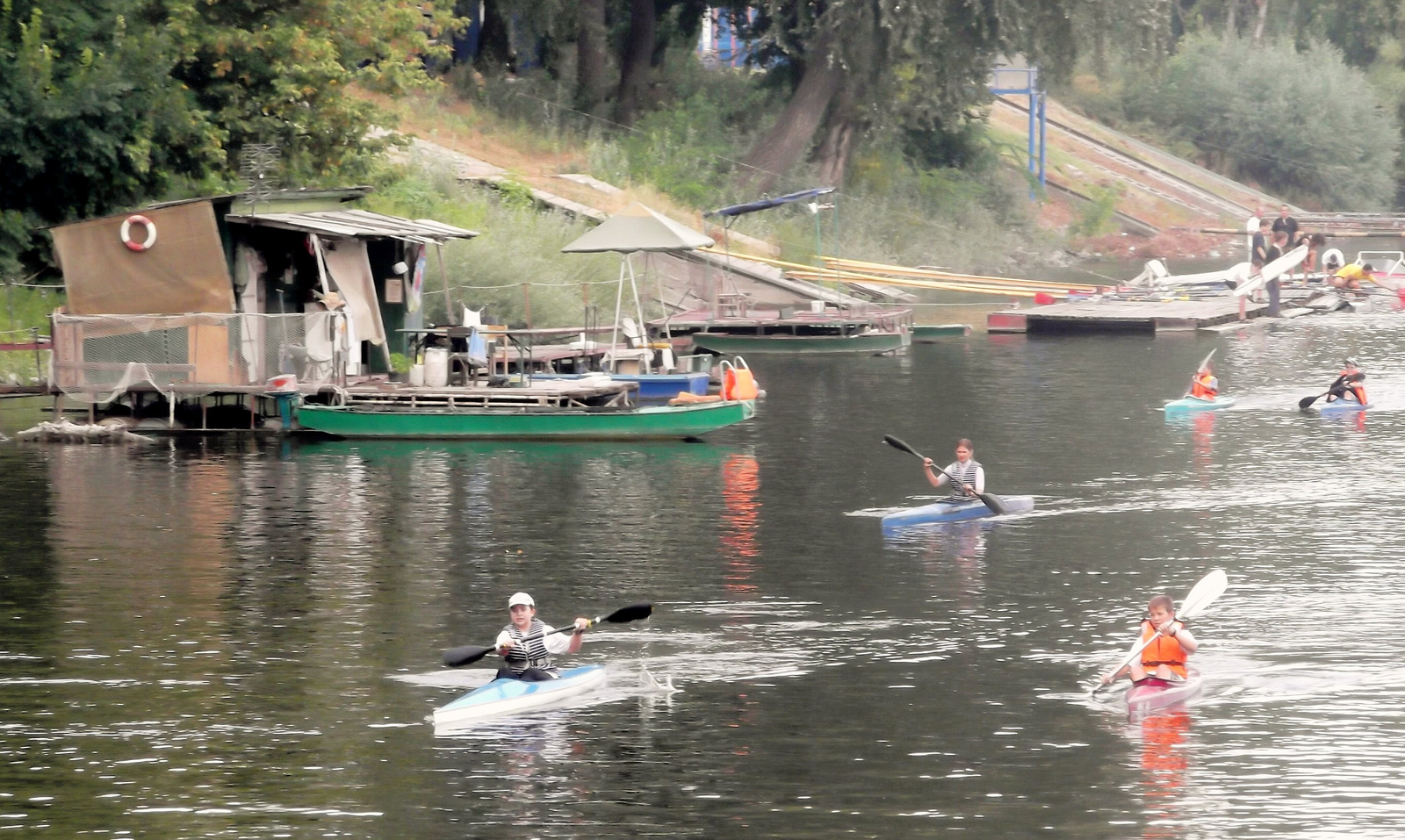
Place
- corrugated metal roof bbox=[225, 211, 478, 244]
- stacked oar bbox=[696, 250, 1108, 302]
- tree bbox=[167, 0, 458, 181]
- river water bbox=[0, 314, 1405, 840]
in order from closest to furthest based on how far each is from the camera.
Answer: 1. river water bbox=[0, 314, 1405, 840]
2. corrugated metal roof bbox=[225, 211, 478, 244]
3. tree bbox=[167, 0, 458, 181]
4. stacked oar bbox=[696, 250, 1108, 302]

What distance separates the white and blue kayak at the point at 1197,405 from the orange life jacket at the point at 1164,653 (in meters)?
20.7

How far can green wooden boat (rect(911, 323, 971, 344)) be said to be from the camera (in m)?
55.6

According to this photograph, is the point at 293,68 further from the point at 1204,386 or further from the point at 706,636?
the point at 706,636

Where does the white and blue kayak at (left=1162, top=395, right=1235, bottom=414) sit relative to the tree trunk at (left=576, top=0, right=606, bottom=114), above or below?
below

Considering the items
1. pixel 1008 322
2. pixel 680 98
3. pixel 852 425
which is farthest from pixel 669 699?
pixel 680 98

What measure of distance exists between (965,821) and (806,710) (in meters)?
3.16

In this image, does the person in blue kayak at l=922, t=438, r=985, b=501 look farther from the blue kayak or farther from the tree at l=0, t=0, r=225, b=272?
the tree at l=0, t=0, r=225, b=272

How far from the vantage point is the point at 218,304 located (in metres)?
35.1

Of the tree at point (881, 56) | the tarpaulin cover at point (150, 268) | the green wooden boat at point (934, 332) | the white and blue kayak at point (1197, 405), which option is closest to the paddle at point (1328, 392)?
the white and blue kayak at point (1197, 405)

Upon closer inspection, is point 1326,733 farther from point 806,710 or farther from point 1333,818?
point 806,710

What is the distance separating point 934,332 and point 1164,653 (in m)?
38.8

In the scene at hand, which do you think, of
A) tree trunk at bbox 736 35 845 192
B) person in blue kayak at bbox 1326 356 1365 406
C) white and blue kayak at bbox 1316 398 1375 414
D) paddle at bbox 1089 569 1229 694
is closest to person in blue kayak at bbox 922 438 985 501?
paddle at bbox 1089 569 1229 694

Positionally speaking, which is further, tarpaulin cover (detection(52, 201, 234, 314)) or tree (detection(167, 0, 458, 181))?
tree (detection(167, 0, 458, 181))

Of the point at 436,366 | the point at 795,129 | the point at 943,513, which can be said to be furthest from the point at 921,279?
the point at 943,513
